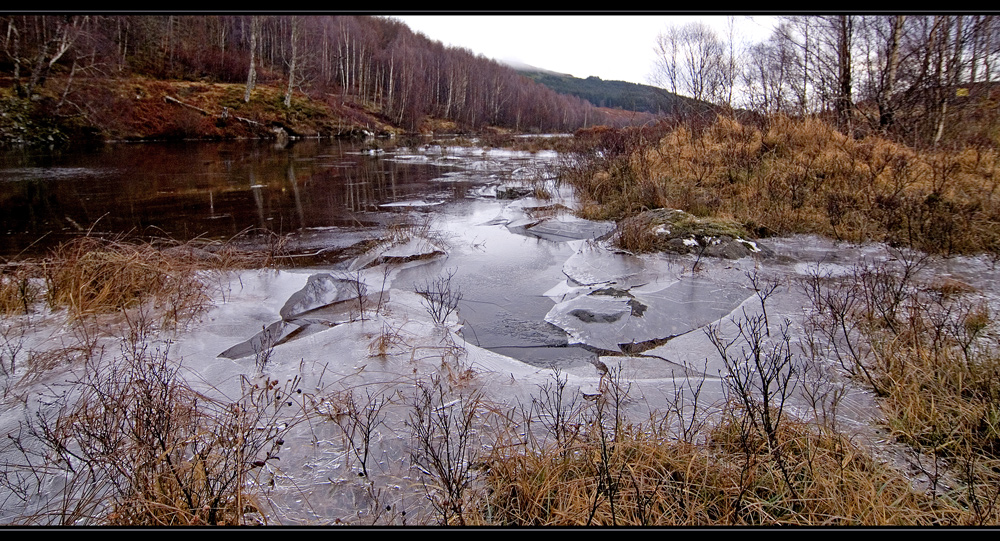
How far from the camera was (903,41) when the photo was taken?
10922 mm

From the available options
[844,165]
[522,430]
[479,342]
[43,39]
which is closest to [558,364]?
[479,342]

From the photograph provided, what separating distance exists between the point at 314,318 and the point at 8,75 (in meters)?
34.9

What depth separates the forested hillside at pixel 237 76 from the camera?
2675cm

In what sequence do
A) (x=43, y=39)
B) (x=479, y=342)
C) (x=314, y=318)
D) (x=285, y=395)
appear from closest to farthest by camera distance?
(x=285, y=395) < (x=479, y=342) < (x=314, y=318) < (x=43, y=39)

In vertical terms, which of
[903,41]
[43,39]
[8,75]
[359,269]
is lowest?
[359,269]

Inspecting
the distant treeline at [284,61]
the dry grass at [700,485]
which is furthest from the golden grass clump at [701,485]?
the distant treeline at [284,61]

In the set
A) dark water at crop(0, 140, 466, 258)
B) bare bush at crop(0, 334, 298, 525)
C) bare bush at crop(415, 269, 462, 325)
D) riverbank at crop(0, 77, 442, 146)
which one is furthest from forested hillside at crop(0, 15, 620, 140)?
bare bush at crop(0, 334, 298, 525)

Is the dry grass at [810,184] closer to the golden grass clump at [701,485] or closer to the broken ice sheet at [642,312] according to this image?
the broken ice sheet at [642,312]

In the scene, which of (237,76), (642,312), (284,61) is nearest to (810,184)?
(642,312)

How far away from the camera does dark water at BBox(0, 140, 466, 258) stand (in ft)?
26.7

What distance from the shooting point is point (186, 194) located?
11.4 meters

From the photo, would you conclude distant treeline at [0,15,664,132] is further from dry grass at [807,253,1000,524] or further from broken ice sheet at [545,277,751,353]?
dry grass at [807,253,1000,524]

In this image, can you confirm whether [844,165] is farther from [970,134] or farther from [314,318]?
[314,318]

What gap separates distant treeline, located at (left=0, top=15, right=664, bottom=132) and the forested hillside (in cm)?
14
